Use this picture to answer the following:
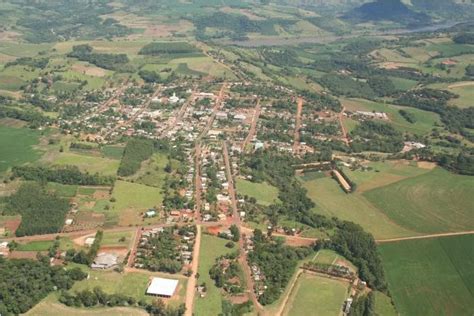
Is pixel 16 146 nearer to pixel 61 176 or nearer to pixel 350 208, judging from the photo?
pixel 61 176

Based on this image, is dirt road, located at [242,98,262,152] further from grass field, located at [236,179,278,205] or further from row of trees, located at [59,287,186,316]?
row of trees, located at [59,287,186,316]

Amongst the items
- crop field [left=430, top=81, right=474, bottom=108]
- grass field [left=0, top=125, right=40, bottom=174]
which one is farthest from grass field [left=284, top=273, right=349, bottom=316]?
crop field [left=430, top=81, right=474, bottom=108]

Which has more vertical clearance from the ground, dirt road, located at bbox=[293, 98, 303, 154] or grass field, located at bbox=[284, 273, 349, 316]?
grass field, located at bbox=[284, 273, 349, 316]

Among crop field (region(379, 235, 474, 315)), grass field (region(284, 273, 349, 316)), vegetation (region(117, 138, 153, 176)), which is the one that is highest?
vegetation (region(117, 138, 153, 176))

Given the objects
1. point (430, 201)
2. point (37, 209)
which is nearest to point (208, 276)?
point (37, 209)

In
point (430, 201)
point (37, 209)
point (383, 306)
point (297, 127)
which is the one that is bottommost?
point (297, 127)
